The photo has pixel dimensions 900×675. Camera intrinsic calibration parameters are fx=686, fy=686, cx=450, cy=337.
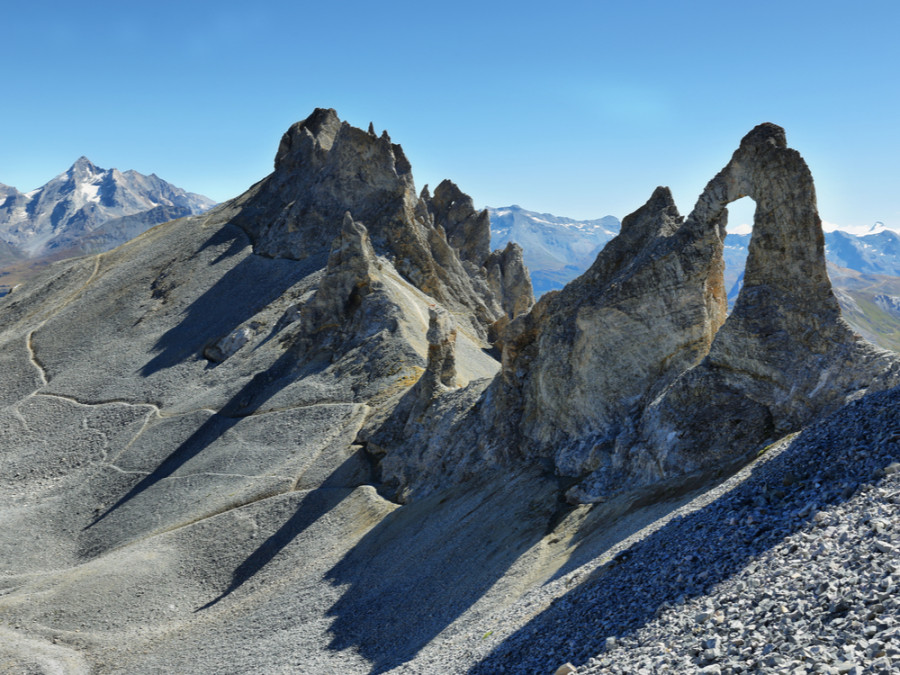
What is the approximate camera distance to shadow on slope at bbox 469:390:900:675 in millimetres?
16500

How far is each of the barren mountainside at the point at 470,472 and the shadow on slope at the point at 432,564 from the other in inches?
6.4

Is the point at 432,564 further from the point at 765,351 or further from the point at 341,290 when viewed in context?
the point at 341,290

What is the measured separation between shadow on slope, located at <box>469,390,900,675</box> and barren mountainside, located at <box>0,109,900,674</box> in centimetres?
10

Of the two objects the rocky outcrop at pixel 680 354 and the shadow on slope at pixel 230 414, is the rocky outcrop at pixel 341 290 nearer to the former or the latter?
the shadow on slope at pixel 230 414

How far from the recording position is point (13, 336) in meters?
82.2

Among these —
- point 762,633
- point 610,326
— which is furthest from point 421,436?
point 762,633

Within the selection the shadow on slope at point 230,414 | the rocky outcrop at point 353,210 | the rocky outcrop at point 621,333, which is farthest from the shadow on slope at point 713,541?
the rocky outcrop at point 353,210

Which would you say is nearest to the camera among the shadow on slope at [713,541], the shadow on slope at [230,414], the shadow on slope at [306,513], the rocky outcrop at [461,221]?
the shadow on slope at [713,541]

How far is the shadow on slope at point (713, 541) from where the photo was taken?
54.1ft

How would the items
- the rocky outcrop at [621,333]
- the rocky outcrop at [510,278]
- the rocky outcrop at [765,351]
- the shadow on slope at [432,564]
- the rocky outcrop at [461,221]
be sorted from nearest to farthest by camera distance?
the rocky outcrop at [765,351] < the shadow on slope at [432,564] < the rocky outcrop at [621,333] < the rocky outcrop at [510,278] < the rocky outcrop at [461,221]

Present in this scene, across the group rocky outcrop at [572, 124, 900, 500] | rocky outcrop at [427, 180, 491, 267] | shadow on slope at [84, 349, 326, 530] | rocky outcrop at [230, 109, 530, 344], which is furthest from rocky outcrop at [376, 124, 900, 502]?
rocky outcrop at [427, 180, 491, 267]

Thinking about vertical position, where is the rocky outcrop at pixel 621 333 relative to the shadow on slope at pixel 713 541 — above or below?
above

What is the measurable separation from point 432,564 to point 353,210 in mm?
60048

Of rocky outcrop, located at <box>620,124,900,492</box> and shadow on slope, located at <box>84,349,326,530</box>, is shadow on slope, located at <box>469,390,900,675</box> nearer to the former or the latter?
rocky outcrop, located at <box>620,124,900,492</box>
